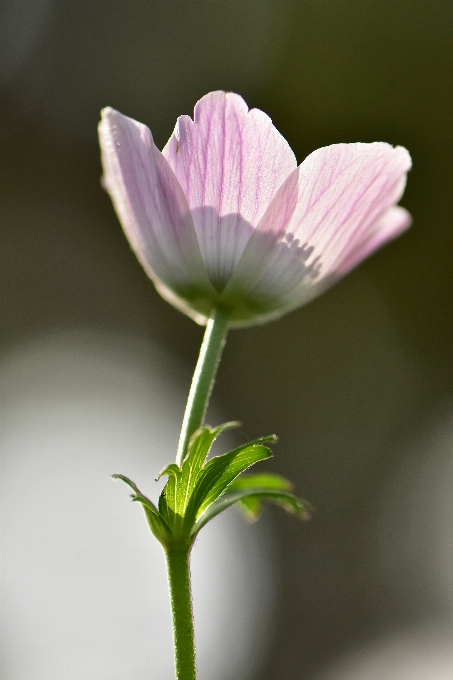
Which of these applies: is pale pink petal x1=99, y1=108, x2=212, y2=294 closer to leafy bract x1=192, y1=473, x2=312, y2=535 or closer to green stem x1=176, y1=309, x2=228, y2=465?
green stem x1=176, y1=309, x2=228, y2=465

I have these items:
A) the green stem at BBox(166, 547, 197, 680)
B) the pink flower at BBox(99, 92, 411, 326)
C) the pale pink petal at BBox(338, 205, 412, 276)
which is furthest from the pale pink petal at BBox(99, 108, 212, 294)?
the green stem at BBox(166, 547, 197, 680)

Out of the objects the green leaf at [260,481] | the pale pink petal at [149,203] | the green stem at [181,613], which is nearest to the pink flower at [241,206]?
the pale pink petal at [149,203]

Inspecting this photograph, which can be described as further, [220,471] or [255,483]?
[255,483]

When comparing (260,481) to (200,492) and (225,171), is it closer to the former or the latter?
(200,492)

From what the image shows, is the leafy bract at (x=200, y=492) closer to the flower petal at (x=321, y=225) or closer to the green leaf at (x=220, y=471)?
the green leaf at (x=220, y=471)

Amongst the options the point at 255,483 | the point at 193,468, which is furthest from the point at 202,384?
the point at 255,483
